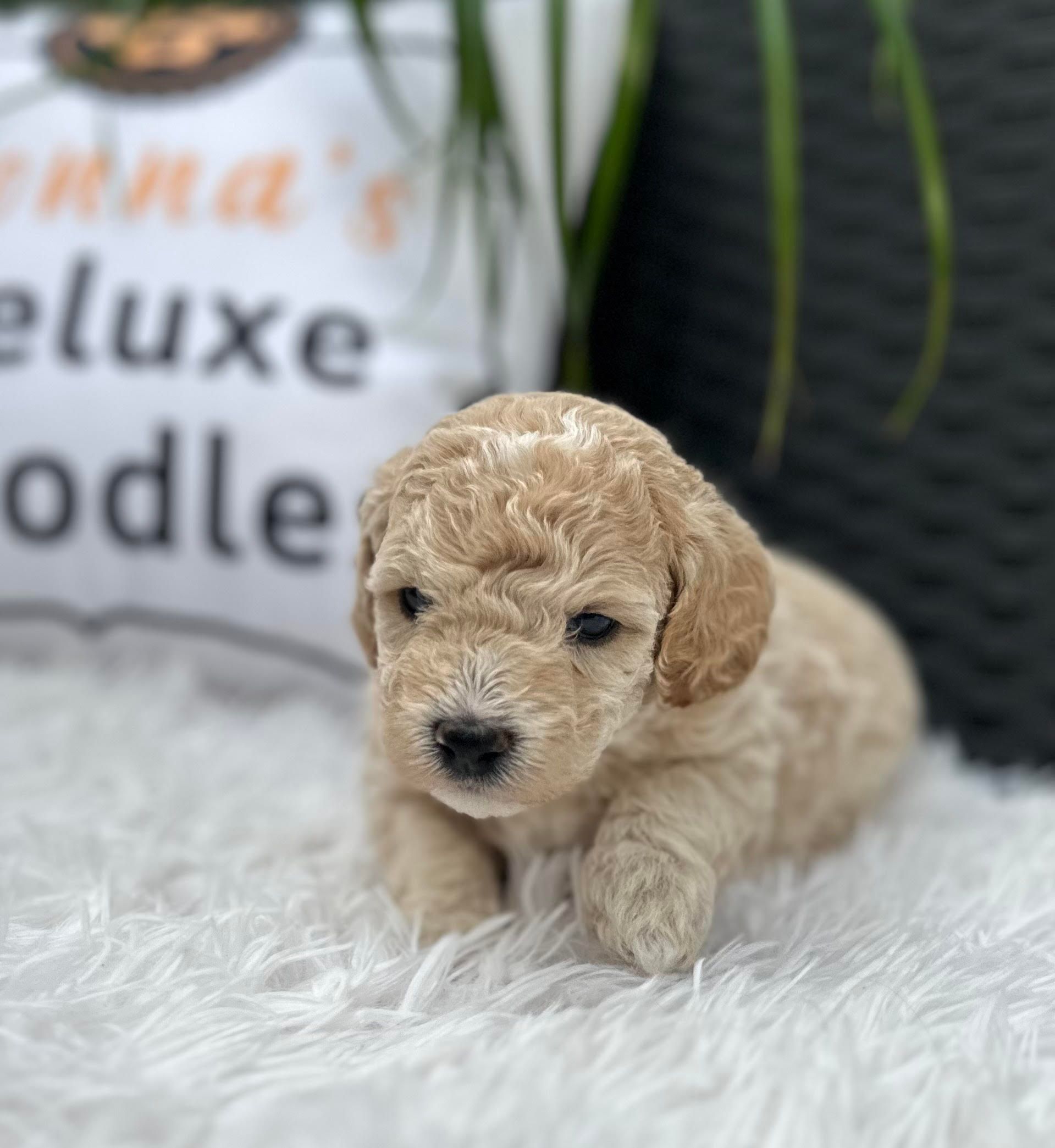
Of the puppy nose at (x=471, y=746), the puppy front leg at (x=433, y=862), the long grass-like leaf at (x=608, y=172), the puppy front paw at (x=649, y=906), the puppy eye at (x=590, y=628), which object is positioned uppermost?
the long grass-like leaf at (x=608, y=172)

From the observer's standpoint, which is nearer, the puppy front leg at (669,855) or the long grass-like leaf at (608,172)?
the puppy front leg at (669,855)

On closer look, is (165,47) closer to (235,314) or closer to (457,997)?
(235,314)

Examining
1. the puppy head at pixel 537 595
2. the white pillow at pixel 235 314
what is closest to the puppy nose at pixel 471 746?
the puppy head at pixel 537 595

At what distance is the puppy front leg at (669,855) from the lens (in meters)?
0.76

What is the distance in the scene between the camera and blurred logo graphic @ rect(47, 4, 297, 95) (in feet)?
4.79

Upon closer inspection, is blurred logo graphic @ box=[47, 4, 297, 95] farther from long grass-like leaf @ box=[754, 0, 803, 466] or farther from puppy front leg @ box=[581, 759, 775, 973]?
puppy front leg @ box=[581, 759, 775, 973]

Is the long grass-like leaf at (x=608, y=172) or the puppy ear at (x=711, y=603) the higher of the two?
the long grass-like leaf at (x=608, y=172)

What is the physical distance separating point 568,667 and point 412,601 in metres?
0.12

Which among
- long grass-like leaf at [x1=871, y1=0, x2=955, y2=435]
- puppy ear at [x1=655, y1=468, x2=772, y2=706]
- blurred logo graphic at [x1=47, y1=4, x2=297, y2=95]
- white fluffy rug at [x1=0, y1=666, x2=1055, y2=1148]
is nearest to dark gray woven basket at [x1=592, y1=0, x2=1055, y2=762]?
long grass-like leaf at [x1=871, y1=0, x2=955, y2=435]

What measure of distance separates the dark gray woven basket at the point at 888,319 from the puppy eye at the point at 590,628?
89 cm

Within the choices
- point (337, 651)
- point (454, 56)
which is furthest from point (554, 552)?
point (454, 56)

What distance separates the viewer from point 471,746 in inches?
27.4

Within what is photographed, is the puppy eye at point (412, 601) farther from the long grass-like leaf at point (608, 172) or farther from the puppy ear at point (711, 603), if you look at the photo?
the long grass-like leaf at point (608, 172)

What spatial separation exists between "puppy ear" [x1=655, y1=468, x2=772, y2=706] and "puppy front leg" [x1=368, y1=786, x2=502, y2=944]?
0.77 ft
